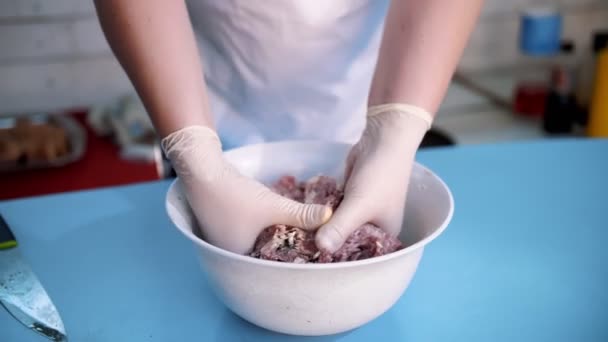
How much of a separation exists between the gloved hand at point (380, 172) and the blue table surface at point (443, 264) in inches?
4.2

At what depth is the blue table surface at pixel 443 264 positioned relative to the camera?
604 millimetres

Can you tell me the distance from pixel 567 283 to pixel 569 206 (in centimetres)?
18

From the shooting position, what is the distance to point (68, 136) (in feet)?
5.01

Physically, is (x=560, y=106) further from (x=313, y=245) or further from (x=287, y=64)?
(x=313, y=245)

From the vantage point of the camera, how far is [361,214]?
1.95ft

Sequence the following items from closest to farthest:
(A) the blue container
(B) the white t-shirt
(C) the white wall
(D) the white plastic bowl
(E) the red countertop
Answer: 1. (D) the white plastic bowl
2. (B) the white t-shirt
3. (E) the red countertop
4. (C) the white wall
5. (A) the blue container

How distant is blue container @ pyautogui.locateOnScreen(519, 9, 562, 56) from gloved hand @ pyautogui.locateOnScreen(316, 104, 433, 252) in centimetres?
135

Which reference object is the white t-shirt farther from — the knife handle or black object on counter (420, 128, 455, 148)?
black object on counter (420, 128, 455, 148)

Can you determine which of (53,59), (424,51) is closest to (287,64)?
(424,51)

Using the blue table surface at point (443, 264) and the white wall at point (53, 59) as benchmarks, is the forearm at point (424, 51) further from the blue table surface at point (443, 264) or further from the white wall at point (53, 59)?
the white wall at point (53, 59)

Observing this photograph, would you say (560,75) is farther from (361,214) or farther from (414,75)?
(361,214)

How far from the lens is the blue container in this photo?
5.95ft

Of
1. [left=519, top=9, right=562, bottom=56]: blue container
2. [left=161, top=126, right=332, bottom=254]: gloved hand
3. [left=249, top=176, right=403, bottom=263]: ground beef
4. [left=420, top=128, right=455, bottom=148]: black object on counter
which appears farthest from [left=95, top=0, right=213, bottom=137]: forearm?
[left=519, top=9, right=562, bottom=56]: blue container

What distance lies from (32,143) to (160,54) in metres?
0.98
